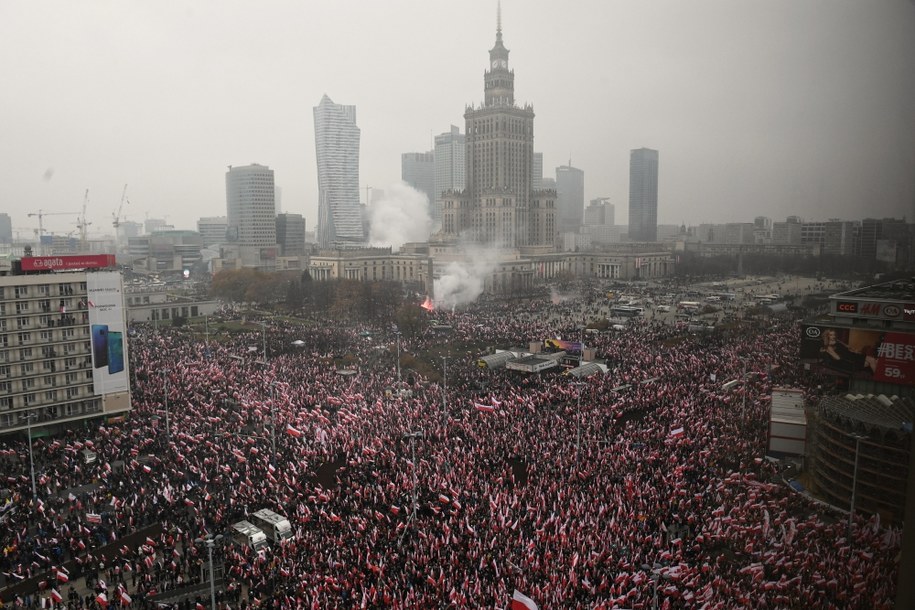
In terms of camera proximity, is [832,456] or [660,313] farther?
[660,313]

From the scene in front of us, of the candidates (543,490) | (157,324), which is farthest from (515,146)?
(543,490)

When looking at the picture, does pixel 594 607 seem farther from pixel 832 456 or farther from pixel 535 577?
pixel 832 456

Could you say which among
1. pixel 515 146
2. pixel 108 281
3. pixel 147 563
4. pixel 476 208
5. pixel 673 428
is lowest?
pixel 147 563

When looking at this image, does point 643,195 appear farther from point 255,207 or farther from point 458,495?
point 255,207

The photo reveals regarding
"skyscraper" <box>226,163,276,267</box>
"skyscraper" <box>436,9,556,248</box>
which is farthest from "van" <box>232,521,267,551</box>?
"skyscraper" <box>226,163,276,267</box>

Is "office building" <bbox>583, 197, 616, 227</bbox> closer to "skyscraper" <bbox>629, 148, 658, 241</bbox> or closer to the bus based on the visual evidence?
"skyscraper" <bbox>629, 148, 658, 241</bbox>
